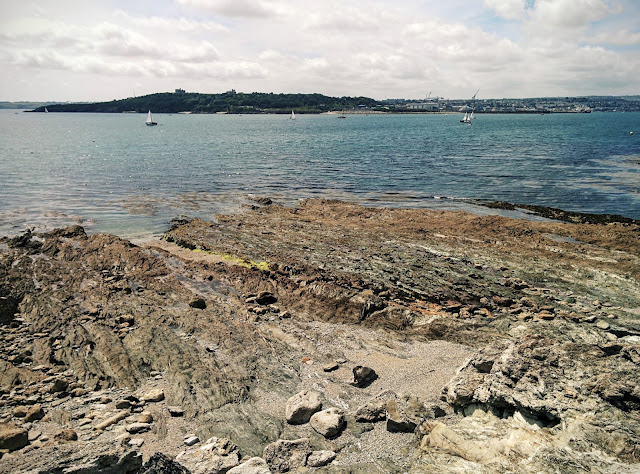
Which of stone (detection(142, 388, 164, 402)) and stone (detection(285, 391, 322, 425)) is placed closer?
stone (detection(285, 391, 322, 425))

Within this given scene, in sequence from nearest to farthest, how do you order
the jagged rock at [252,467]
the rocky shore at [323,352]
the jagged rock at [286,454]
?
1. the jagged rock at [252,467]
2. the rocky shore at [323,352]
3. the jagged rock at [286,454]

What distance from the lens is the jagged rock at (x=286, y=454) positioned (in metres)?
7.75

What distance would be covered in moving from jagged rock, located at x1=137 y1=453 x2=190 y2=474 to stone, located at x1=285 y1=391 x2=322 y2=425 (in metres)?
2.78

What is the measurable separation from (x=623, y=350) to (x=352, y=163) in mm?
49744

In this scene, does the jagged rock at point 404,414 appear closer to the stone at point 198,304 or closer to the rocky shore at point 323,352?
the rocky shore at point 323,352

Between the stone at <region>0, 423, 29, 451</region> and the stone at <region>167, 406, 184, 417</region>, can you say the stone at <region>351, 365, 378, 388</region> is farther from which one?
the stone at <region>0, 423, 29, 451</region>

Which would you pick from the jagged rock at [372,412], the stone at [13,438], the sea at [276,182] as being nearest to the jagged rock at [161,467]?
the stone at [13,438]

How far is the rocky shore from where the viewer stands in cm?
748

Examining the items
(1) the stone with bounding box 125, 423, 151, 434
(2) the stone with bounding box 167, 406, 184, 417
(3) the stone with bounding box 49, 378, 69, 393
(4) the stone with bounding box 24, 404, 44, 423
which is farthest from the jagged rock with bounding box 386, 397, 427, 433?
(3) the stone with bounding box 49, 378, 69, 393

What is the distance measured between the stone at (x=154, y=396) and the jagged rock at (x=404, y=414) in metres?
5.49

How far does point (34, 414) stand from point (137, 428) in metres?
2.46

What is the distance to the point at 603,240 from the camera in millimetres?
21766

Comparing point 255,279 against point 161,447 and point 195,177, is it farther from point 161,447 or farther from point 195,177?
point 195,177

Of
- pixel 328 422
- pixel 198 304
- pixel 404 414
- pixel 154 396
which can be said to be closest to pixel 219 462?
pixel 328 422
